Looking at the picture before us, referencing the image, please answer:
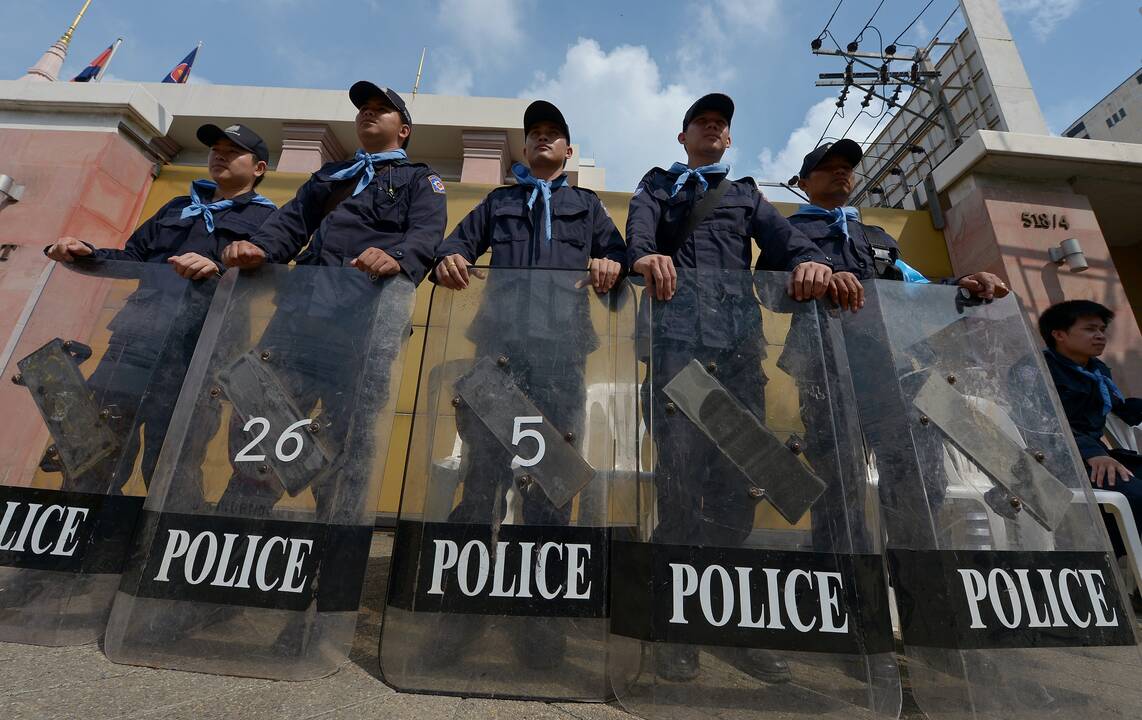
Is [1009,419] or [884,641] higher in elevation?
[1009,419]

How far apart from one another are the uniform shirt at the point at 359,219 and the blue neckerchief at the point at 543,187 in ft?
1.09

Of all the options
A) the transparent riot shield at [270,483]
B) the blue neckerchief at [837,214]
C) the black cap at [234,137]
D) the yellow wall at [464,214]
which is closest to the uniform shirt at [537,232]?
the transparent riot shield at [270,483]

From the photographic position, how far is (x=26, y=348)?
66.6 inches

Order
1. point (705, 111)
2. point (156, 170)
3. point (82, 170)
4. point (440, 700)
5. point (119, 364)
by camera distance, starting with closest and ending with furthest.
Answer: point (440, 700)
point (119, 364)
point (705, 111)
point (82, 170)
point (156, 170)

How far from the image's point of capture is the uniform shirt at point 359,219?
189 cm

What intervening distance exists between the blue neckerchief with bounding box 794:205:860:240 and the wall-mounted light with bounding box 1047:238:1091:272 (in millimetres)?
3281

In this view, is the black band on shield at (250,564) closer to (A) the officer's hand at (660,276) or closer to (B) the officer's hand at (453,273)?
(B) the officer's hand at (453,273)

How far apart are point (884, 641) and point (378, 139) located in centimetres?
244

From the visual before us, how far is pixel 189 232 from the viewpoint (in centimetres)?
227

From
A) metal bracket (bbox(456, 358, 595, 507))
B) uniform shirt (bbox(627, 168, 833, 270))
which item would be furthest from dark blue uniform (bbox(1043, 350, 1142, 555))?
metal bracket (bbox(456, 358, 595, 507))

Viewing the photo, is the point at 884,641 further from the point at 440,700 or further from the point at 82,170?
the point at 82,170

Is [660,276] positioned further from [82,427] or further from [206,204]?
[206,204]

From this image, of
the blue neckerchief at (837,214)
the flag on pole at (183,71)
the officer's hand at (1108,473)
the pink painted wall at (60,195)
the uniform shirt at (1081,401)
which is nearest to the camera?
the officer's hand at (1108,473)

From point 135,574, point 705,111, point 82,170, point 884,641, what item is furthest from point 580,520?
point 82,170
